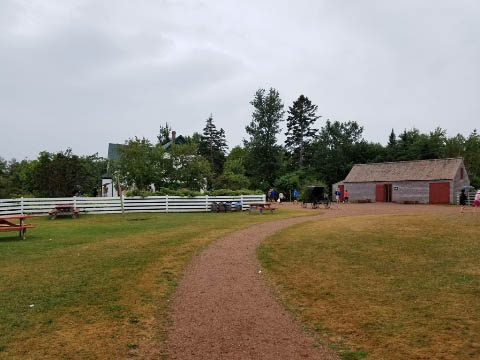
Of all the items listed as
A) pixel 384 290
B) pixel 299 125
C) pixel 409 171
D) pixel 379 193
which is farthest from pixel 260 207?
pixel 299 125

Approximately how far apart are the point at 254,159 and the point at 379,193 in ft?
63.7

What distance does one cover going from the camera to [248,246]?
11.1 meters

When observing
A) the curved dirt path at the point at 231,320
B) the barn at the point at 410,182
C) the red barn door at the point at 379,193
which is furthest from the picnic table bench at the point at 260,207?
the red barn door at the point at 379,193

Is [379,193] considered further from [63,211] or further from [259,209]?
[63,211]

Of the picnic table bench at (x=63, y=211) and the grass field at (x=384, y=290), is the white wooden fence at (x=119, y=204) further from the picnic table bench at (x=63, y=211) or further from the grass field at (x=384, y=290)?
the grass field at (x=384, y=290)

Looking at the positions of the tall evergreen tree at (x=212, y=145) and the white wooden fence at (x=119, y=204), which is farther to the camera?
the tall evergreen tree at (x=212, y=145)

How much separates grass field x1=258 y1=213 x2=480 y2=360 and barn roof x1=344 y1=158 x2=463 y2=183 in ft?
101

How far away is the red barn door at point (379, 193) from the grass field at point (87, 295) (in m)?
37.6

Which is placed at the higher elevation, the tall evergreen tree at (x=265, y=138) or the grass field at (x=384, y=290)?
the tall evergreen tree at (x=265, y=138)

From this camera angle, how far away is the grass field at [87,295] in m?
4.39

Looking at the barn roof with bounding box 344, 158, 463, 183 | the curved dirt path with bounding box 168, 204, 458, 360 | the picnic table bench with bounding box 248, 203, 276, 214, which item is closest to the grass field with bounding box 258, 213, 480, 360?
the curved dirt path with bounding box 168, 204, 458, 360

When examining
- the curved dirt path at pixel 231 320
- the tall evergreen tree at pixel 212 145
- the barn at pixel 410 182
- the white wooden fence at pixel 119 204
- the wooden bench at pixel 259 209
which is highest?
→ the tall evergreen tree at pixel 212 145

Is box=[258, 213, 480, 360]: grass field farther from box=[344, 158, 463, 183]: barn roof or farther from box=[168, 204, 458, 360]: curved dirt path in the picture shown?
box=[344, 158, 463, 183]: barn roof

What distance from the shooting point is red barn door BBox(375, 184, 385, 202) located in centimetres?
4500
